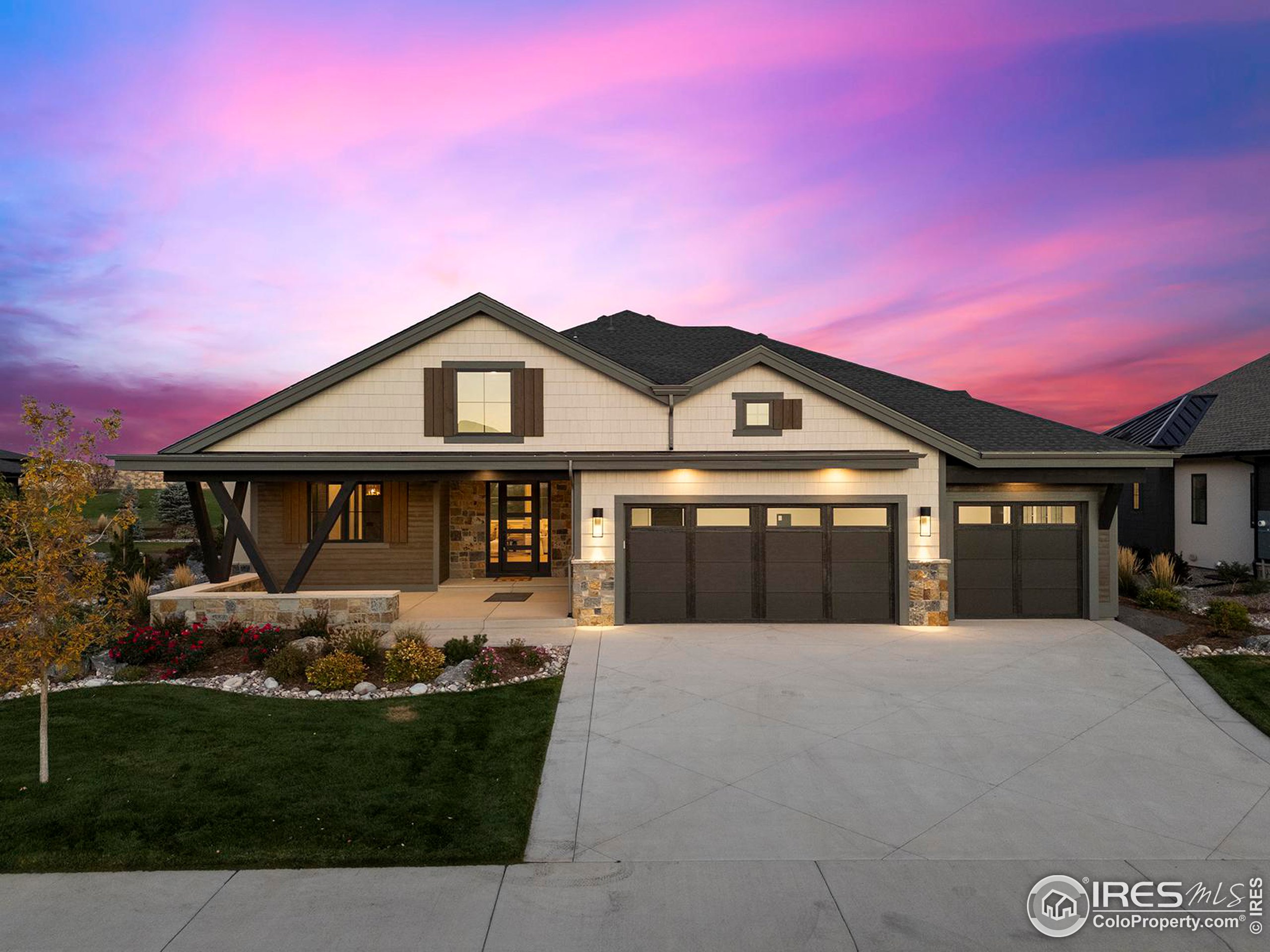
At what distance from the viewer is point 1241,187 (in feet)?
54.8

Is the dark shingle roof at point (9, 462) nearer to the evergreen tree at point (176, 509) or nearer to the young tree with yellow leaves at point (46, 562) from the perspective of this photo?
the evergreen tree at point (176, 509)

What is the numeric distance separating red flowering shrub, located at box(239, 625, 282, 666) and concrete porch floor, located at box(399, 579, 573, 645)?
2596 millimetres

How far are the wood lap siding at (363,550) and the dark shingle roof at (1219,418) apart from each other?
927 inches

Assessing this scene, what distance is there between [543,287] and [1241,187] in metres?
46.9

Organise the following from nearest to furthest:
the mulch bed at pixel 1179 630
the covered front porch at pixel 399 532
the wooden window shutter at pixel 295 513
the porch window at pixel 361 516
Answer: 1. the mulch bed at pixel 1179 630
2. the covered front porch at pixel 399 532
3. the wooden window shutter at pixel 295 513
4. the porch window at pixel 361 516

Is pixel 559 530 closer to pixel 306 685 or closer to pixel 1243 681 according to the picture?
pixel 306 685

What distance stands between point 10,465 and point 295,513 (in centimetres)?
1672

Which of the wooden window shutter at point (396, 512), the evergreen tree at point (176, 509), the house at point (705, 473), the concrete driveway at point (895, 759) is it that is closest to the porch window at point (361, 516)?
the wooden window shutter at point (396, 512)

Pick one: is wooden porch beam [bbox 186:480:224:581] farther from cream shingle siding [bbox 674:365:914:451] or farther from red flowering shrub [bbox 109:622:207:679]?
cream shingle siding [bbox 674:365:914:451]

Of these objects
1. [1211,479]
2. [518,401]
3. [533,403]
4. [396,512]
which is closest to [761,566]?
[533,403]

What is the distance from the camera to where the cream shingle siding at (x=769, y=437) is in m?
12.8

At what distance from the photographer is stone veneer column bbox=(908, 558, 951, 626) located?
483 inches

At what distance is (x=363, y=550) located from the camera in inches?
640

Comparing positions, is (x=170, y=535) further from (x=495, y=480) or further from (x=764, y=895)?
(x=764, y=895)
